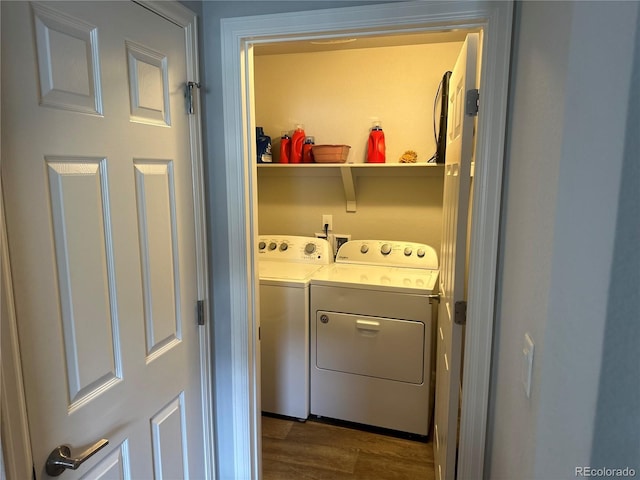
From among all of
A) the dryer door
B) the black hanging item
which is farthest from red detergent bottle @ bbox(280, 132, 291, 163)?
the dryer door

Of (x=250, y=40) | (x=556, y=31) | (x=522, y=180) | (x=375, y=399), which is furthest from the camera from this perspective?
(x=375, y=399)

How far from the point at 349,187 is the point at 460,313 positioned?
1.61 m

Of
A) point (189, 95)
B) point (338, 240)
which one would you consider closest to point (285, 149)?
point (338, 240)

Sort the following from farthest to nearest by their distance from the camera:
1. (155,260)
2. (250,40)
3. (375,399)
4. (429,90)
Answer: (429,90) → (375,399) → (250,40) → (155,260)

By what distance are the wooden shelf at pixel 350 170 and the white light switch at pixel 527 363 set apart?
1.79 meters

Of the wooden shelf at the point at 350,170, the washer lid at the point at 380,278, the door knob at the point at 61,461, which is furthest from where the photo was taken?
the wooden shelf at the point at 350,170

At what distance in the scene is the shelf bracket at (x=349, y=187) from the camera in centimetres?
280

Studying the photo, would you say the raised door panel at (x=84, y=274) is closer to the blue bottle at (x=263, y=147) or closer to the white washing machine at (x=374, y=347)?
the white washing machine at (x=374, y=347)

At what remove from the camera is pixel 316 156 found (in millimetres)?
2779

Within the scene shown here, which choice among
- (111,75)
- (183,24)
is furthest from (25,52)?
(183,24)

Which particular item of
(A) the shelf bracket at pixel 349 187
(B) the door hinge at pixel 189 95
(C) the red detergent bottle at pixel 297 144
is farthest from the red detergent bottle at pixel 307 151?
(B) the door hinge at pixel 189 95

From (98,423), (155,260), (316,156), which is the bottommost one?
(98,423)

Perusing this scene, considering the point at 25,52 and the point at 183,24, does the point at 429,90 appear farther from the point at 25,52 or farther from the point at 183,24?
the point at 25,52

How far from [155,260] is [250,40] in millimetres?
790
